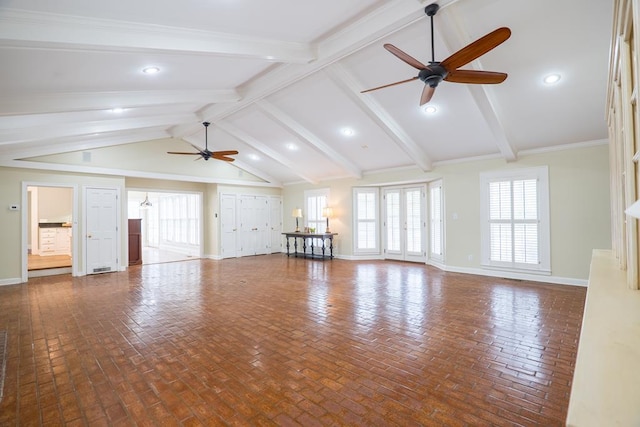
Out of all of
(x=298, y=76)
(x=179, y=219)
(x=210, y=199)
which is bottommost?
(x=179, y=219)

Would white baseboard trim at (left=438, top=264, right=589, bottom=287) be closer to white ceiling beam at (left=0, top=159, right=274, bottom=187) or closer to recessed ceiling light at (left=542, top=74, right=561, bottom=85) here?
recessed ceiling light at (left=542, top=74, right=561, bottom=85)

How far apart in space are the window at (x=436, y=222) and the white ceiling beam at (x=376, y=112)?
35.0 inches

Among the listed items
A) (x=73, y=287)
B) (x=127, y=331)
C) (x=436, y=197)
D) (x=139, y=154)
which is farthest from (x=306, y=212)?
(x=127, y=331)

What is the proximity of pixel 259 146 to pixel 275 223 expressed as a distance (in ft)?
12.5

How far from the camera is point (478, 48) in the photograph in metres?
2.69

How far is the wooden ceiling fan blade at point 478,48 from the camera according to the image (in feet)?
8.04

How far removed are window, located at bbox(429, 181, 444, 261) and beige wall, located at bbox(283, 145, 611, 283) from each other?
0.30 meters

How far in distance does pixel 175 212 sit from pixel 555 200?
38.7ft

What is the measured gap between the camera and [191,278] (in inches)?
268

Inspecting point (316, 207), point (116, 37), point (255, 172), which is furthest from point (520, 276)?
point (255, 172)

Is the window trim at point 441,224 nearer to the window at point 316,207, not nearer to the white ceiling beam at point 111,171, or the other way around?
the window at point 316,207

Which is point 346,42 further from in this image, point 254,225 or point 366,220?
point 254,225

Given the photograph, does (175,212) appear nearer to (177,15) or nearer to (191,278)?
(191,278)

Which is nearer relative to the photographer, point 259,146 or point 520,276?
point 520,276
